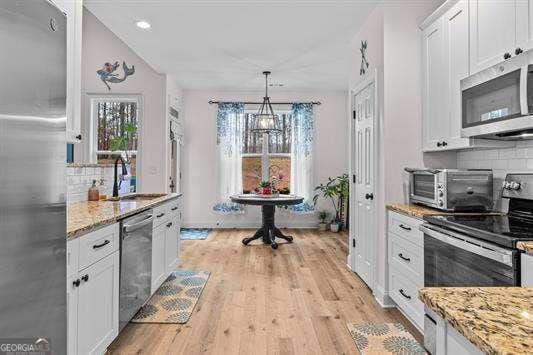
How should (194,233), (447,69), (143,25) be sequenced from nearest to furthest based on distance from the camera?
(447,69), (143,25), (194,233)

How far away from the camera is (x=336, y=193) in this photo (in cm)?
658

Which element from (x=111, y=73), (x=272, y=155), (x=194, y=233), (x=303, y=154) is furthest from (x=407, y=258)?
(x=111, y=73)

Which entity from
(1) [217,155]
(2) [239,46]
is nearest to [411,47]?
(2) [239,46]

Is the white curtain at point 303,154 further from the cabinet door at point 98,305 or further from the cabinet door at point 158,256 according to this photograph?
the cabinet door at point 98,305

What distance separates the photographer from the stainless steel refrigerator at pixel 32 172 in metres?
0.97

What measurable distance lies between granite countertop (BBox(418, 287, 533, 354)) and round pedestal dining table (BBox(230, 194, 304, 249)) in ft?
13.6

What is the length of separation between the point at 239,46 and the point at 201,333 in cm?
335

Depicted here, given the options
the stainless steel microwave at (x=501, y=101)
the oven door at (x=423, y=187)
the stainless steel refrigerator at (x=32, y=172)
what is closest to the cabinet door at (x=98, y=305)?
the stainless steel refrigerator at (x=32, y=172)

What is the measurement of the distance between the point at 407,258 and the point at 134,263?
6.47 ft

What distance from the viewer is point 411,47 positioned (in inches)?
121

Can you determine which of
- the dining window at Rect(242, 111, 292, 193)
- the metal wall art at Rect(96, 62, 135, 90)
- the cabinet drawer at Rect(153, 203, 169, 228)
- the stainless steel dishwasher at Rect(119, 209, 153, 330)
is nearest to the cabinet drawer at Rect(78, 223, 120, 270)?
the stainless steel dishwasher at Rect(119, 209, 153, 330)

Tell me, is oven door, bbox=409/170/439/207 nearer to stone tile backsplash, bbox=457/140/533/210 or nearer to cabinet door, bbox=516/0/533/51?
stone tile backsplash, bbox=457/140/533/210

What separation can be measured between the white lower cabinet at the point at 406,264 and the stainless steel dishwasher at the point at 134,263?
195cm

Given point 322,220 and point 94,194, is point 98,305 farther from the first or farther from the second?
point 322,220
